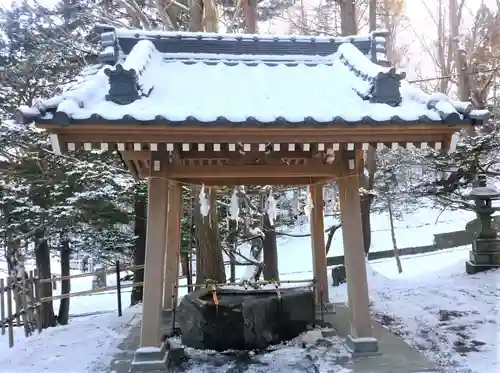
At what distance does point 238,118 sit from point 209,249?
16.5ft

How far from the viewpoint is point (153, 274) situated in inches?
204

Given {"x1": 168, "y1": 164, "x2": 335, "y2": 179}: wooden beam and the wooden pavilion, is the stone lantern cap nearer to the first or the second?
the wooden pavilion

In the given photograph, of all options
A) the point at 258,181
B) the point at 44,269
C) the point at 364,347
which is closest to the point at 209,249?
the point at 258,181

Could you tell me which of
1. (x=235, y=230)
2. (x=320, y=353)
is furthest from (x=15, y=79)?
(x=320, y=353)

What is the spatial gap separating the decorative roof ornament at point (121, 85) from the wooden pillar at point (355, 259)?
2765mm

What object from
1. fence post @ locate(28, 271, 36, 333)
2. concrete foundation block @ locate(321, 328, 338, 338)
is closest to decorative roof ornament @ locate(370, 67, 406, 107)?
concrete foundation block @ locate(321, 328, 338, 338)

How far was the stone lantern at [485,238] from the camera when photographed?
10.5 metres

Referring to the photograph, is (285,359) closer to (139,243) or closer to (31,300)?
(31,300)

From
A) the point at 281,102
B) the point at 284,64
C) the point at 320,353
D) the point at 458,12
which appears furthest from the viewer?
the point at 458,12

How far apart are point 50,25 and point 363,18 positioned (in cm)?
1017

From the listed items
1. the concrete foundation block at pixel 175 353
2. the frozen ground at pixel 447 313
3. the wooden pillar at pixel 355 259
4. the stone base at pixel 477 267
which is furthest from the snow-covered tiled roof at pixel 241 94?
the stone base at pixel 477 267

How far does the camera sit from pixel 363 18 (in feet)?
50.8

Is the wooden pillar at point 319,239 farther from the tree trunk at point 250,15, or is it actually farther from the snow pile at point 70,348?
the tree trunk at point 250,15

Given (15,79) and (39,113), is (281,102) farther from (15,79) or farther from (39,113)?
(15,79)
